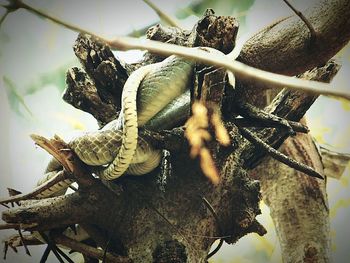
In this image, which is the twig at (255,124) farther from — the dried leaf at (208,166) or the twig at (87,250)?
the twig at (87,250)

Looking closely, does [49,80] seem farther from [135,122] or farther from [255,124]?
[255,124]

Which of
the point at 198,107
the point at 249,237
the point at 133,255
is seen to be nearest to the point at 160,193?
the point at 133,255

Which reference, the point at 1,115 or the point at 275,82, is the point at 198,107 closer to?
the point at 275,82

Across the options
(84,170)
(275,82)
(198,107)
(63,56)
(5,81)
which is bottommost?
(275,82)

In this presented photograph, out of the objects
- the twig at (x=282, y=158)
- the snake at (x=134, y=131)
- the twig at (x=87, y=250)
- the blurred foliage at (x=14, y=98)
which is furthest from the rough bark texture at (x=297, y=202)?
the blurred foliage at (x=14, y=98)

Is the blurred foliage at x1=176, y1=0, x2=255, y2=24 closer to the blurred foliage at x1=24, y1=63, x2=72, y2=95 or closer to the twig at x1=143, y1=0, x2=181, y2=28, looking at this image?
the twig at x1=143, y1=0, x2=181, y2=28

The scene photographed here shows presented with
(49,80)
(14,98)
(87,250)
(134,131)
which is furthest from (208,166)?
(14,98)

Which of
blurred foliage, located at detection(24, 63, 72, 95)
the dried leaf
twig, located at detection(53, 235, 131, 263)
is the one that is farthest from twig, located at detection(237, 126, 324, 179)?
blurred foliage, located at detection(24, 63, 72, 95)
